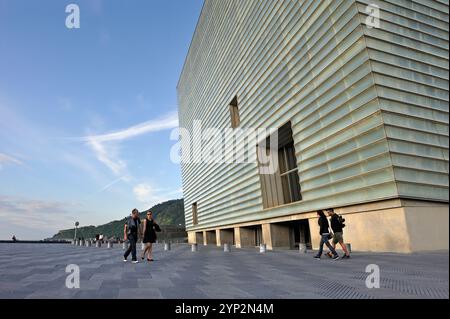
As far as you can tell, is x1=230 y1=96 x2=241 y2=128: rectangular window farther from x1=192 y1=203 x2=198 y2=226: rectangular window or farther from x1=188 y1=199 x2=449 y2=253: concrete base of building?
x1=192 y1=203 x2=198 y2=226: rectangular window

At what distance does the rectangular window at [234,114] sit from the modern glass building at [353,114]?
10.6 ft

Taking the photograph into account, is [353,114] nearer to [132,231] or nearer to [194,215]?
[132,231]

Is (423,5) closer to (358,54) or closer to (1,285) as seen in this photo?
(358,54)

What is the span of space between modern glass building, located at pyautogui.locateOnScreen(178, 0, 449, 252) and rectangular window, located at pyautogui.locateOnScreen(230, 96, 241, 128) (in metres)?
3.23

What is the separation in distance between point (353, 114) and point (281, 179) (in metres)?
9.77

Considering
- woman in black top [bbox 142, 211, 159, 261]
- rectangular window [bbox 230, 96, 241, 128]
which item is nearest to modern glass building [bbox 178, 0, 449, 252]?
rectangular window [bbox 230, 96, 241, 128]

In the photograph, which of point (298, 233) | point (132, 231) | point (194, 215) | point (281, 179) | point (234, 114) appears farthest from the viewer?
point (194, 215)

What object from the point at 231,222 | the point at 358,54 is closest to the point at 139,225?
the point at 358,54

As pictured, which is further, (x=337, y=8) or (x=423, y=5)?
(x=423, y=5)

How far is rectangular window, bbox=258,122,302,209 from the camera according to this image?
845 inches

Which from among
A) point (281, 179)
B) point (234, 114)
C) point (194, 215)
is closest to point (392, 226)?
point (281, 179)

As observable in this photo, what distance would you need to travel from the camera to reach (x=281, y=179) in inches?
880

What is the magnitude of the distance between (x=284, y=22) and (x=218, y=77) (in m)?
13.1

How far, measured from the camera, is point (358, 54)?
13.1m
